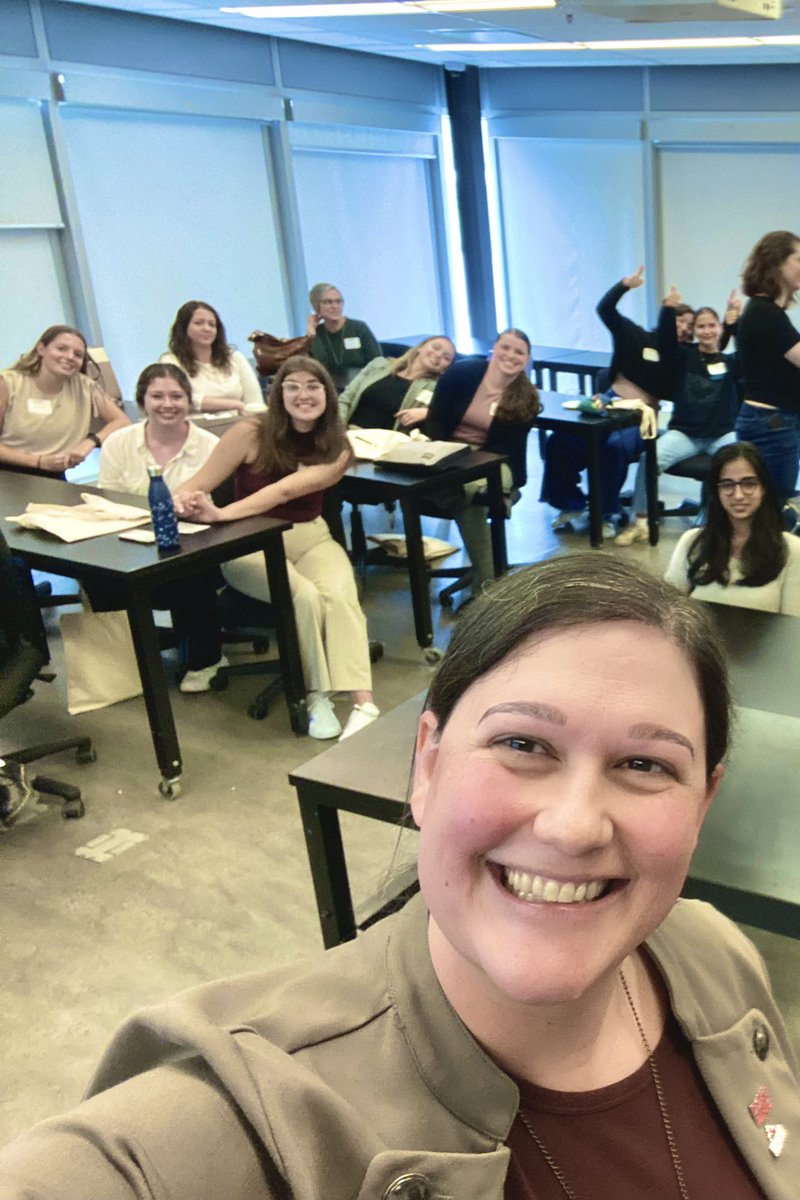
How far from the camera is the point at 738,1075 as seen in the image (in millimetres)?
910

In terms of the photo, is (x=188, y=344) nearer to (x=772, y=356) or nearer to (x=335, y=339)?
(x=335, y=339)

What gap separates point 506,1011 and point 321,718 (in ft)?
9.50

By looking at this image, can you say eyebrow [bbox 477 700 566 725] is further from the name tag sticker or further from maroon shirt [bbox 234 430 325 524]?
the name tag sticker

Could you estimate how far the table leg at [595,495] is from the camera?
16.8ft

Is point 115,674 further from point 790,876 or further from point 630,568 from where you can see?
point 630,568

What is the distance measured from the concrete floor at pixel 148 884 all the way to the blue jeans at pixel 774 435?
1.65m

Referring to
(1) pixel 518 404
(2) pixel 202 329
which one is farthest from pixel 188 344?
(1) pixel 518 404

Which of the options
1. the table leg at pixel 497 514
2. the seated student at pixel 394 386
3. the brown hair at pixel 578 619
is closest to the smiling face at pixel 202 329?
the seated student at pixel 394 386

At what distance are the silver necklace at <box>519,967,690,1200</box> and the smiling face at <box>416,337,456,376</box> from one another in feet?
15.0

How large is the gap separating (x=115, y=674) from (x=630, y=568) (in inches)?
126

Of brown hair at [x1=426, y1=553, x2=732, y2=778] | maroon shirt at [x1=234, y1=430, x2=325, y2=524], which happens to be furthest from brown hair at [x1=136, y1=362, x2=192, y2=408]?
brown hair at [x1=426, y1=553, x2=732, y2=778]

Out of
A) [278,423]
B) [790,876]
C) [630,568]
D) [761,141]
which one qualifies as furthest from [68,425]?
[761,141]

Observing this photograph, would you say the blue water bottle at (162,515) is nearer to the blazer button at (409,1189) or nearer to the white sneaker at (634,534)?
the blazer button at (409,1189)

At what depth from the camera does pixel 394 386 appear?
528cm
